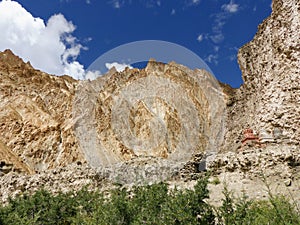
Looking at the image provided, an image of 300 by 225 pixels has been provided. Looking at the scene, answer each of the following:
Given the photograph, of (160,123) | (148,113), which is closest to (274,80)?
(160,123)

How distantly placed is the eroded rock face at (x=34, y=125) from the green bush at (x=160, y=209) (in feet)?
31.4

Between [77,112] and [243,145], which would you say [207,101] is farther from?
[243,145]

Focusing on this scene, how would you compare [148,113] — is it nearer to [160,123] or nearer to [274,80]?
[160,123]

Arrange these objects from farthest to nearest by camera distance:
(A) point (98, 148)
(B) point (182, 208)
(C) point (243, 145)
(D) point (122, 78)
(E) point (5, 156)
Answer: (D) point (122, 78)
(A) point (98, 148)
(E) point (5, 156)
(C) point (243, 145)
(B) point (182, 208)

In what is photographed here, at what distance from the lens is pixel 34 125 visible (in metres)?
26.6

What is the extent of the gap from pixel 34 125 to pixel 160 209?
20.3 metres

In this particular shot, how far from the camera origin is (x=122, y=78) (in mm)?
30688

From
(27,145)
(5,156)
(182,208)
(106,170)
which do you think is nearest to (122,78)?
(27,145)

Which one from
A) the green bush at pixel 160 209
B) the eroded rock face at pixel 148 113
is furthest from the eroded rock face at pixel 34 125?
the green bush at pixel 160 209

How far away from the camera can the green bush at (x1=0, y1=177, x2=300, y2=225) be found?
20.9 feet

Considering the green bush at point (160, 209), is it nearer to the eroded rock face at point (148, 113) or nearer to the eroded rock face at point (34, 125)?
the eroded rock face at point (34, 125)

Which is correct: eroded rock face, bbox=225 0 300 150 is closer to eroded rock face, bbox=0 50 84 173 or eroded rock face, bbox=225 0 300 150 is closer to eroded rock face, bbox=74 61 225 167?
eroded rock face, bbox=74 61 225 167

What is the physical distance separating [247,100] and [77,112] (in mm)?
15884

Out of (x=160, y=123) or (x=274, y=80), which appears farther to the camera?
(x=160, y=123)
